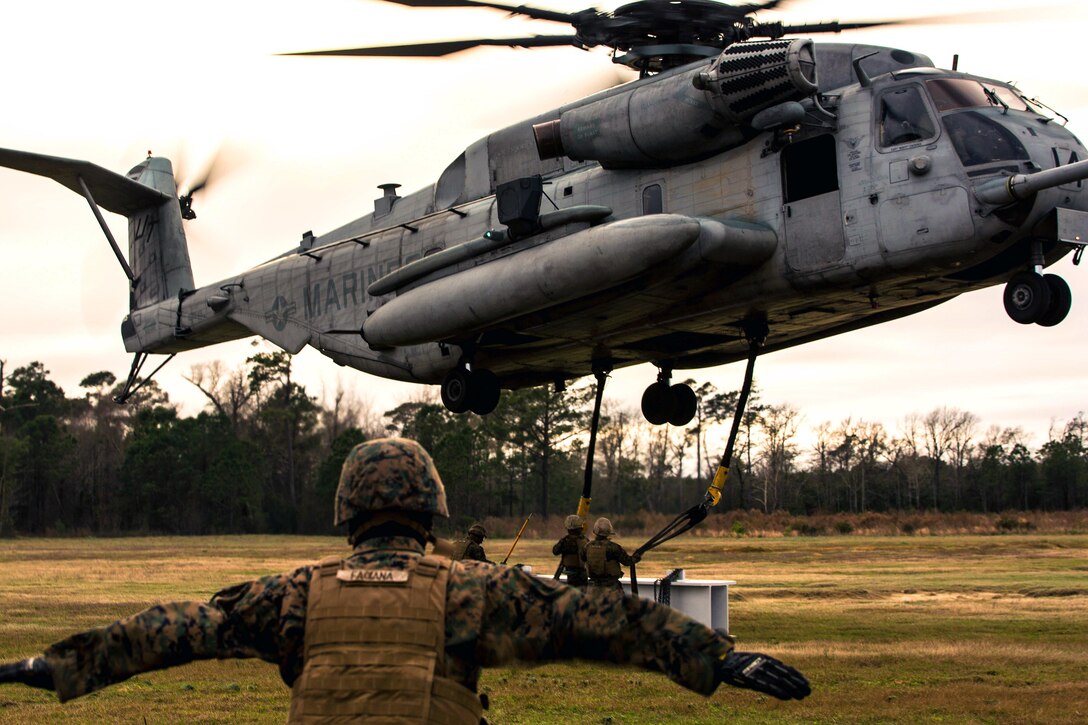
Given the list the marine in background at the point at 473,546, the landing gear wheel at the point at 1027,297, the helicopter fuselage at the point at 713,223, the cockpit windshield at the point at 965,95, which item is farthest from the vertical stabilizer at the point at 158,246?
the landing gear wheel at the point at 1027,297

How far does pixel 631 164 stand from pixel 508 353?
3.08m

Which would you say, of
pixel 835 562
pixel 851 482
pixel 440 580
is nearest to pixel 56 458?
pixel 851 482

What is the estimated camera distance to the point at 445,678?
4102mm

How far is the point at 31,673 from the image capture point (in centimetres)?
416

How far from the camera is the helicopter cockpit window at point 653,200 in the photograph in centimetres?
1447

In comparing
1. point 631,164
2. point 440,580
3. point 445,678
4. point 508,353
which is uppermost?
point 631,164

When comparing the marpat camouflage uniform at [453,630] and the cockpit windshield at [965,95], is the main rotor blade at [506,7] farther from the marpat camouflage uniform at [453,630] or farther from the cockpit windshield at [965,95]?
the marpat camouflage uniform at [453,630]

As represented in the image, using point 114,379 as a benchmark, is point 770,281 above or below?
below

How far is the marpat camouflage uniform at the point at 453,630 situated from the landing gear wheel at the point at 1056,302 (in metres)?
9.33

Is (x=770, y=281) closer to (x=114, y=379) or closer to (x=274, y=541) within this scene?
(x=274, y=541)

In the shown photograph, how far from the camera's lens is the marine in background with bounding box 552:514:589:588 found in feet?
51.4

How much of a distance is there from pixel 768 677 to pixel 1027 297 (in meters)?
9.55

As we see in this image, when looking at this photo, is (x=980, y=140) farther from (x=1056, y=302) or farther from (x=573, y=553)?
(x=573, y=553)

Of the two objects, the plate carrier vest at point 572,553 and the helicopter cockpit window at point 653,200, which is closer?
the helicopter cockpit window at point 653,200
